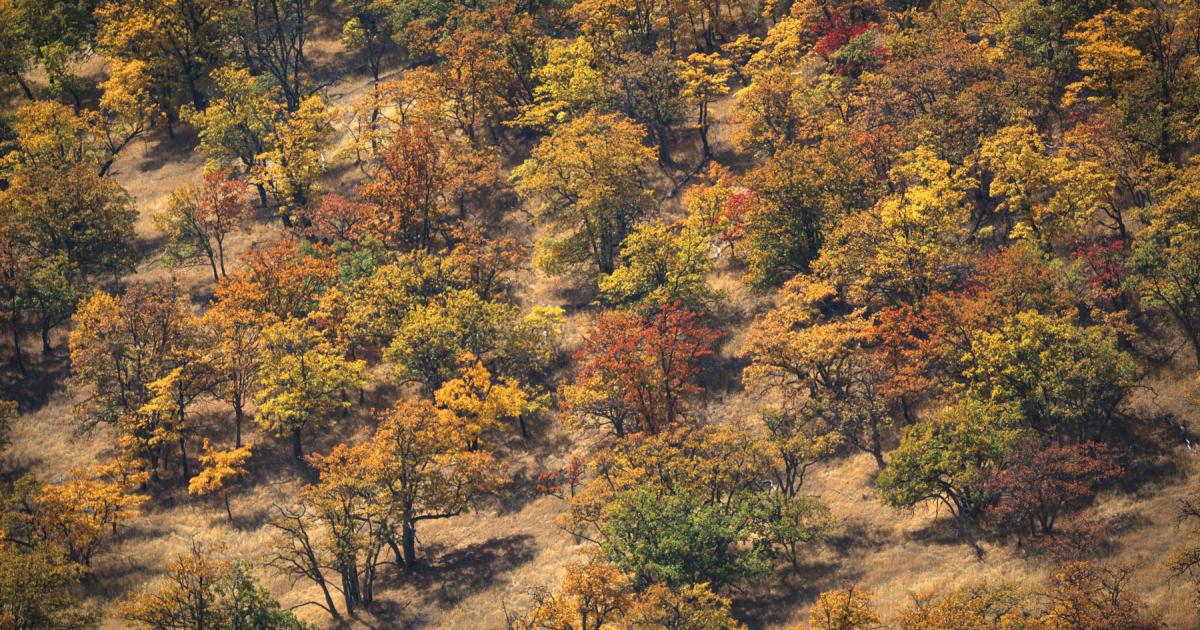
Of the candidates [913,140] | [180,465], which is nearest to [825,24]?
[913,140]

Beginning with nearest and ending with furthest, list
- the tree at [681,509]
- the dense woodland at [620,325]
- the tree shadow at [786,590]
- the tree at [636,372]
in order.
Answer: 1. the tree at [681,509]
2. the tree shadow at [786,590]
3. the dense woodland at [620,325]
4. the tree at [636,372]

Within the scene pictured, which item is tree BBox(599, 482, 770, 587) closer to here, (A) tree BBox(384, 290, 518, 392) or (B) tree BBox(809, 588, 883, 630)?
(B) tree BBox(809, 588, 883, 630)

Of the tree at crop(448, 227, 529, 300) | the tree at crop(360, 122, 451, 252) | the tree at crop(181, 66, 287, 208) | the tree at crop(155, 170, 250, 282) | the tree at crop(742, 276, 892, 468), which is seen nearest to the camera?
the tree at crop(742, 276, 892, 468)

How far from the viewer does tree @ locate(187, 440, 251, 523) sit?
9356 cm

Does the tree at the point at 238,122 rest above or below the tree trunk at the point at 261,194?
above

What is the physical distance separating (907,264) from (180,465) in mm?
50073

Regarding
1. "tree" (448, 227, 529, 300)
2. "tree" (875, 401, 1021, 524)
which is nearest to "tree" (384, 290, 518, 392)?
"tree" (448, 227, 529, 300)

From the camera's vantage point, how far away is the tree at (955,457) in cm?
7912

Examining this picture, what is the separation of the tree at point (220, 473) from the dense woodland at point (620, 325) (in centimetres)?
27

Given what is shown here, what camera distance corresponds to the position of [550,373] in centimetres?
10100

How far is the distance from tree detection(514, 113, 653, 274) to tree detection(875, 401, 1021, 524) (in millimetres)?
32621

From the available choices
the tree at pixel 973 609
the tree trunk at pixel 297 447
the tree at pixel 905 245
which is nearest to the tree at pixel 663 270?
the tree at pixel 905 245

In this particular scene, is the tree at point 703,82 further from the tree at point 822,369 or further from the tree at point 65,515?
the tree at point 65,515

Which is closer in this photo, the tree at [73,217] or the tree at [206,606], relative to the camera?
the tree at [206,606]
